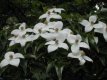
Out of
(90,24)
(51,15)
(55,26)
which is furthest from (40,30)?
(90,24)

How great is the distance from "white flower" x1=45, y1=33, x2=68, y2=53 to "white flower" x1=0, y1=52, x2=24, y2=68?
0.56ft

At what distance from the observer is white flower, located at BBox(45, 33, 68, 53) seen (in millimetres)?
2093

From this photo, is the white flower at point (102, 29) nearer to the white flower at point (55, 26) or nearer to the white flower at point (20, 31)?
the white flower at point (55, 26)

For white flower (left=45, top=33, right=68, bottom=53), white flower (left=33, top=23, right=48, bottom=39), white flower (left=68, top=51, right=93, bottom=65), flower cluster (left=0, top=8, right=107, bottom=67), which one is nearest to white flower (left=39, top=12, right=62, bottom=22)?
flower cluster (left=0, top=8, right=107, bottom=67)

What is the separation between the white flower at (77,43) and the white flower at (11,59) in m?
0.29

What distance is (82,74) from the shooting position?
2.17 meters

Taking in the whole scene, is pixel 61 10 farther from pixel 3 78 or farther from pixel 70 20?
pixel 3 78

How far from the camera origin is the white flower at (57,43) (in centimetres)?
209

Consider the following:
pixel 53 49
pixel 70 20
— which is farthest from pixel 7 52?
pixel 70 20

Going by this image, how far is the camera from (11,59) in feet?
7.08

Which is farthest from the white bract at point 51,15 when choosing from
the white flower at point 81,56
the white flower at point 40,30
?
the white flower at point 81,56

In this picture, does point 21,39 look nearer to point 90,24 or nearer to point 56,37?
point 56,37

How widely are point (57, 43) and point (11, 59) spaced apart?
279mm

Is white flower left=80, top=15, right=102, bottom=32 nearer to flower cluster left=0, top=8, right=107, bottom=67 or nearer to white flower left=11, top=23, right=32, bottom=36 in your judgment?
flower cluster left=0, top=8, right=107, bottom=67
